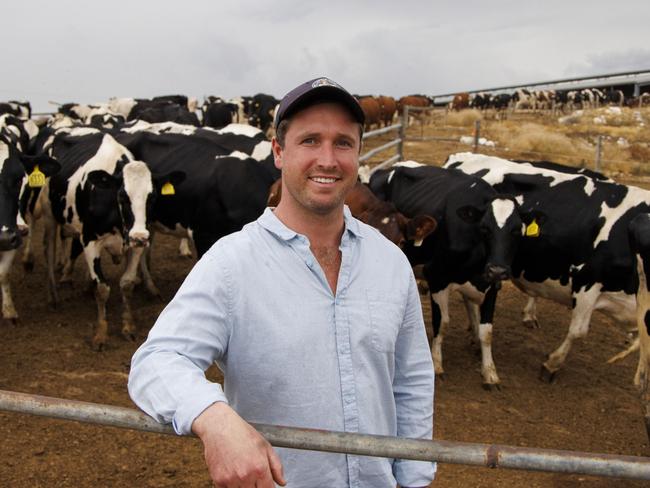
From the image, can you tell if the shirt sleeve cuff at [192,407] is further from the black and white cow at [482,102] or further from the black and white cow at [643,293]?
the black and white cow at [482,102]

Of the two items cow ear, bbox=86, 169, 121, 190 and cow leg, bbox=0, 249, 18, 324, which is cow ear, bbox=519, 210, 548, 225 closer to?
cow ear, bbox=86, 169, 121, 190

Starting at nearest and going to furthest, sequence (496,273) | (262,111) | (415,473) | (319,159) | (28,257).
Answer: (319,159) → (415,473) → (496,273) → (28,257) → (262,111)

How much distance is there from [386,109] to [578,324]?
88.5ft

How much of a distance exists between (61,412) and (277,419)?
0.53m

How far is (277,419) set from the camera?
5.74 feet

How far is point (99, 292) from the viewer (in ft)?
22.3

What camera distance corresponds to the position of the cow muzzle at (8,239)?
6.04 m

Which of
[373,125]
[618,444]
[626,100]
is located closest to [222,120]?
[373,125]

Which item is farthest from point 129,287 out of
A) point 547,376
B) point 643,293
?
point 643,293

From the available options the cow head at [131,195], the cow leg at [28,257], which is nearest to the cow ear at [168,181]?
the cow head at [131,195]

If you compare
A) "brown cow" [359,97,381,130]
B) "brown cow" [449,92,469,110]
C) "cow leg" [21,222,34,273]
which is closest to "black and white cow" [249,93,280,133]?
"brown cow" [359,97,381,130]

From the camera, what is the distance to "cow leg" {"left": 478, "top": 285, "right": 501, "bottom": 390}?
6.23 m

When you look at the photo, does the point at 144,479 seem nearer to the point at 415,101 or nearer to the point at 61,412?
the point at 61,412

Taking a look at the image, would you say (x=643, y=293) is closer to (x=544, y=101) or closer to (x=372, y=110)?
(x=372, y=110)
